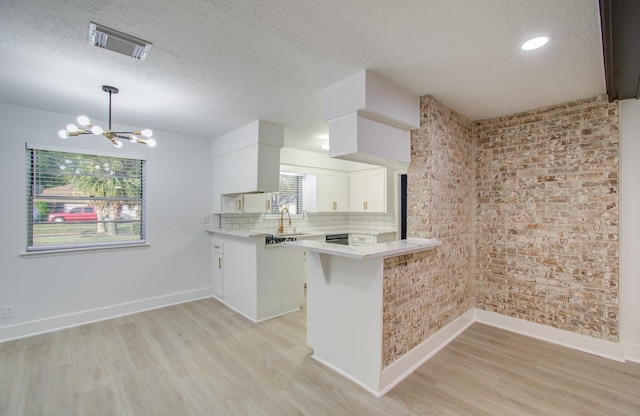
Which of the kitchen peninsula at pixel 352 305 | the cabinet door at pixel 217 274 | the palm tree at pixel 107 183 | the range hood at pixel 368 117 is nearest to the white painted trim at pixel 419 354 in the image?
the kitchen peninsula at pixel 352 305

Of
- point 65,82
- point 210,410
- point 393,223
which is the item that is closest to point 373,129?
point 210,410

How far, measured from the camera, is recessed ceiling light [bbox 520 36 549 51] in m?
1.99

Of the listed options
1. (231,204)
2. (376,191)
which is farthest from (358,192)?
(231,204)

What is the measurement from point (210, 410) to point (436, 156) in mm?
3098

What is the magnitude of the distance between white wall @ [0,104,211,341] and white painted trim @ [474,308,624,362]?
435 cm

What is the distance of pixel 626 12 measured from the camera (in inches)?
61.0

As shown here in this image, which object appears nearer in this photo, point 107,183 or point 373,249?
point 373,249

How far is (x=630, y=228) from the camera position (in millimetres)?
2885

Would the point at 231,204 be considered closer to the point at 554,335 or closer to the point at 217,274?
the point at 217,274

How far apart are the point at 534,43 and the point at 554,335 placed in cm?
312

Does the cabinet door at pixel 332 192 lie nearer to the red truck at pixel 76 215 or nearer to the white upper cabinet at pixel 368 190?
the white upper cabinet at pixel 368 190

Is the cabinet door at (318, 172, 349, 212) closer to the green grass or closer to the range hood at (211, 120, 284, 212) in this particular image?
the range hood at (211, 120, 284, 212)

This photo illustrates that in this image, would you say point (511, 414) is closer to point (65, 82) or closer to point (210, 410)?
point (210, 410)

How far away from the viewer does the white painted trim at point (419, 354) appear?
2414 millimetres
